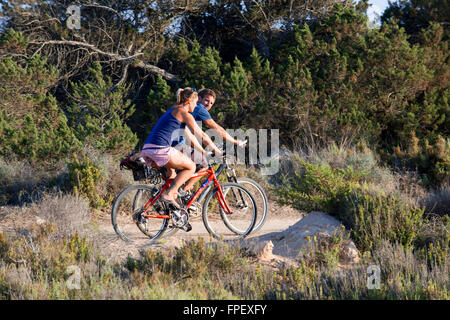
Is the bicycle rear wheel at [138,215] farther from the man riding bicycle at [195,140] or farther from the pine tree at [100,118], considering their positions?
the pine tree at [100,118]

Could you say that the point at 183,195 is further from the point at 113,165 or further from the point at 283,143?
the point at 283,143

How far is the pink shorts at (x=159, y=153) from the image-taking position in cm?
474

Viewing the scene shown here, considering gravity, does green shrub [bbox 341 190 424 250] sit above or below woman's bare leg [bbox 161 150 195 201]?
below

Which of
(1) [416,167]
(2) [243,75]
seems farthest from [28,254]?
(2) [243,75]

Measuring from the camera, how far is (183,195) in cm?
508

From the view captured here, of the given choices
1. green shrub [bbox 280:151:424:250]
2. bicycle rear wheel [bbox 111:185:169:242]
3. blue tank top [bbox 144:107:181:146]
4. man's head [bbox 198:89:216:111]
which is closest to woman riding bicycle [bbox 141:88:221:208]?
blue tank top [bbox 144:107:181:146]

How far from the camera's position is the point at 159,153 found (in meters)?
4.74

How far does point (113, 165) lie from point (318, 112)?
17.5 ft

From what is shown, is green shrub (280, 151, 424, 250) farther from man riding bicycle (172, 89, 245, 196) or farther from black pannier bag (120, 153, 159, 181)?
black pannier bag (120, 153, 159, 181)

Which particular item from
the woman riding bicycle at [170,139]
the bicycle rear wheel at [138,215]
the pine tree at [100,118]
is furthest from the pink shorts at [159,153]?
the pine tree at [100,118]

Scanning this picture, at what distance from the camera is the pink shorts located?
15.6 ft

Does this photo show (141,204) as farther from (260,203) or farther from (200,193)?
(260,203)

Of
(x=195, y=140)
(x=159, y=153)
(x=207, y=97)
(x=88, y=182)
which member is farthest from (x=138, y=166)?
(x=88, y=182)

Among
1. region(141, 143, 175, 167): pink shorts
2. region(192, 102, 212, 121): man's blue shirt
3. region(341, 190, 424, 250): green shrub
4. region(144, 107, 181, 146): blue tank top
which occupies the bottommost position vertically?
region(341, 190, 424, 250): green shrub
